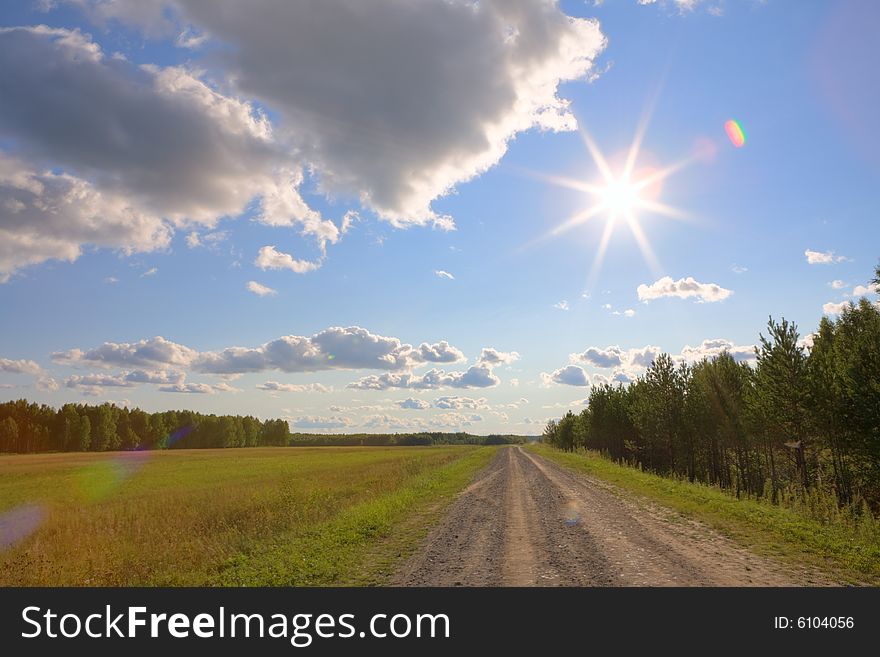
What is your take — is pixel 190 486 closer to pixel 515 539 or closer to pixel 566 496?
pixel 566 496

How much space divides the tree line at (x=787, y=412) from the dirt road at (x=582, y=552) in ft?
30.7

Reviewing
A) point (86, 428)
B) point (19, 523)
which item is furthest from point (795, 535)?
point (86, 428)

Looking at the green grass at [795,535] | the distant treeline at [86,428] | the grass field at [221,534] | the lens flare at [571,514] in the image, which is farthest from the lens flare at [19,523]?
the distant treeline at [86,428]

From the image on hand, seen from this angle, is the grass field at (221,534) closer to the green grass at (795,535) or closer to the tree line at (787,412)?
the green grass at (795,535)

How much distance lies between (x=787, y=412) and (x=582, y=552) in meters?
25.6

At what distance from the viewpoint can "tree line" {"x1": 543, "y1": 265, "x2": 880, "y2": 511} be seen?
955 inches

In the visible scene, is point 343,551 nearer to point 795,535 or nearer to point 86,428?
point 795,535

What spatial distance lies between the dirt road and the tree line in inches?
368

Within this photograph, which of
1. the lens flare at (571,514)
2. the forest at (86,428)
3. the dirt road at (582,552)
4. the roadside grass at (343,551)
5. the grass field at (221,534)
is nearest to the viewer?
the dirt road at (582,552)

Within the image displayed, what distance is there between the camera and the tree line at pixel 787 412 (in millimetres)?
24266
